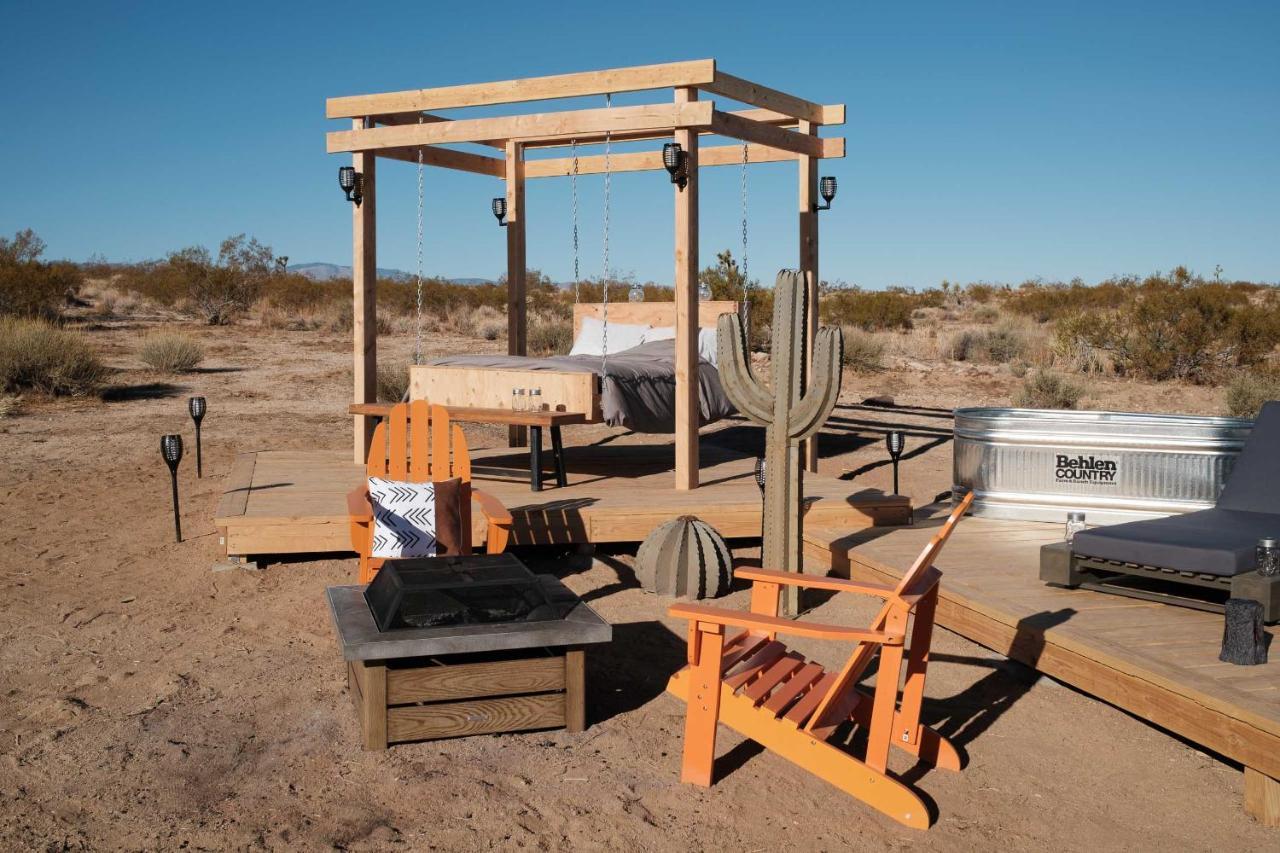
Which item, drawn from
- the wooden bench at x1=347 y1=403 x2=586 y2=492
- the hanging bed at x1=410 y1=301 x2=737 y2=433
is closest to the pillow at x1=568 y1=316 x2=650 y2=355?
the hanging bed at x1=410 y1=301 x2=737 y2=433

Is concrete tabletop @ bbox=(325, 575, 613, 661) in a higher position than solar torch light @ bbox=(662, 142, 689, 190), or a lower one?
lower

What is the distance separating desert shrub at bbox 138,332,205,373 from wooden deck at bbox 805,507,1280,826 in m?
13.1

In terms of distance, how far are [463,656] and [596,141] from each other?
5.46 metres

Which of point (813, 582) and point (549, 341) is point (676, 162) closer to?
point (813, 582)

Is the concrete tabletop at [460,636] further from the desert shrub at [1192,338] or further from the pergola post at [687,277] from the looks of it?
the desert shrub at [1192,338]

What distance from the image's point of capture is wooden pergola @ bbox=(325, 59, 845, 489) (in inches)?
279

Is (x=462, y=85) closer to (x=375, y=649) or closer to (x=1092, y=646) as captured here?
(x=375, y=649)

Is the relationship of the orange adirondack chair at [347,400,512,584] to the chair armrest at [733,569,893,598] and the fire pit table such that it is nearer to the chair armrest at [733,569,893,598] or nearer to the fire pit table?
the fire pit table

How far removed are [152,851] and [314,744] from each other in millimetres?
839

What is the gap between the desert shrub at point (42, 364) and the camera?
13938 mm

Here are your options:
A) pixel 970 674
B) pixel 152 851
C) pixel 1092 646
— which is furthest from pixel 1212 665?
pixel 152 851

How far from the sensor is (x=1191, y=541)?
4867 mm

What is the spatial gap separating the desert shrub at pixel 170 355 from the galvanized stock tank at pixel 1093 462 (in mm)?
13166

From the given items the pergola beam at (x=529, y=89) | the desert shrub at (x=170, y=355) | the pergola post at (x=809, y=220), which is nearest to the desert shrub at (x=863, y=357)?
the pergola post at (x=809, y=220)
